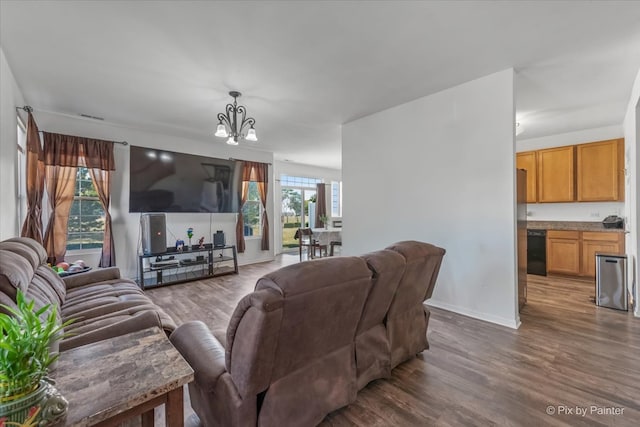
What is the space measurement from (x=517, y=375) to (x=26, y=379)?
2741mm

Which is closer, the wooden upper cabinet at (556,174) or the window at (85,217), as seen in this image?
the window at (85,217)

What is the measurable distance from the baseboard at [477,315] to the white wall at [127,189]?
14.3 ft

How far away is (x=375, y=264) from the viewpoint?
164 cm

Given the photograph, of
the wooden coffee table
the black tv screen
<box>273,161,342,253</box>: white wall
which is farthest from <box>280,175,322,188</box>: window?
the wooden coffee table

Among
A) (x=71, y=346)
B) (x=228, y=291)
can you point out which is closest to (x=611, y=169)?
(x=228, y=291)

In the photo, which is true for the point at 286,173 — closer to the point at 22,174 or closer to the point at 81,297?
the point at 22,174

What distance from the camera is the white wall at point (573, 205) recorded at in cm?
475

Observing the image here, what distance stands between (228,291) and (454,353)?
3.23 metres

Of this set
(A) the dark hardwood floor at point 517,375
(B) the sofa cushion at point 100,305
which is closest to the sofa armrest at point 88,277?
(B) the sofa cushion at point 100,305

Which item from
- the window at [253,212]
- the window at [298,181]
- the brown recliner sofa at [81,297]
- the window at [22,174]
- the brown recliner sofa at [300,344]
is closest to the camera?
the brown recliner sofa at [300,344]

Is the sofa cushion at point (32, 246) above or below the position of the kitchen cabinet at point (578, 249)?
above

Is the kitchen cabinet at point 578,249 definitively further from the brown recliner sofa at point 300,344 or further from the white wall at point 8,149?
the white wall at point 8,149

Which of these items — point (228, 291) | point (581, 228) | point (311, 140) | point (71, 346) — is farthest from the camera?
point (311, 140)

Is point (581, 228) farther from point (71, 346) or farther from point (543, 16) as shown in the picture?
point (71, 346)
